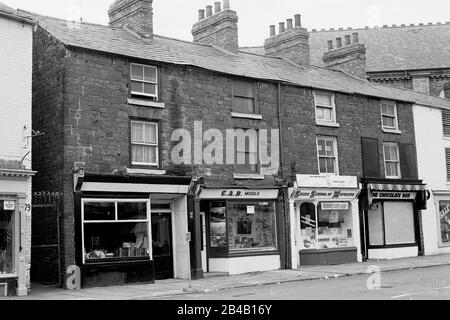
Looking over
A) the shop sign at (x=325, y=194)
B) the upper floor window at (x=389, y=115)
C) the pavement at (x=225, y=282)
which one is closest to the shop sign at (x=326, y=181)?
the shop sign at (x=325, y=194)

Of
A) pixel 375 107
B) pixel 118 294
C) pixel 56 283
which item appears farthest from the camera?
pixel 375 107

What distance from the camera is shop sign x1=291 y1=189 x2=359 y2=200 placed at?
23.9 meters

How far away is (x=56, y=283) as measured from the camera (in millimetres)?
18047

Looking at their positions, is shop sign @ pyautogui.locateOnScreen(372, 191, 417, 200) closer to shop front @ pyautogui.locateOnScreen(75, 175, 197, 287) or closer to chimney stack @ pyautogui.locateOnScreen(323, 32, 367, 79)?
chimney stack @ pyautogui.locateOnScreen(323, 32, 367, 79)

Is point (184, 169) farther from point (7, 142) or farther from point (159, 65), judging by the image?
point (7, 142)

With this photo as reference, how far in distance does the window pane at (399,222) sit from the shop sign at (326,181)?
285cm

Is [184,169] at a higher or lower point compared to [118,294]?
higher

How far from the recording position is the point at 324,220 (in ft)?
83.2

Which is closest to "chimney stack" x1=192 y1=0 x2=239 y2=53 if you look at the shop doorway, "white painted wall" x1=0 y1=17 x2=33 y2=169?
the shop doorway

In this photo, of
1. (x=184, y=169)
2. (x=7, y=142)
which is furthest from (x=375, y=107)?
(x=7, y=142)

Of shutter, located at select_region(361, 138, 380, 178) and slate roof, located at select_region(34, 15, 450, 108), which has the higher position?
slate roof, located at select_region(34, 15, 450, 108)

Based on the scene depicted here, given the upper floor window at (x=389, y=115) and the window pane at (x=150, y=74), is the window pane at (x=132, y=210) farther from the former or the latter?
the upper floor window at (x=389, y=115)

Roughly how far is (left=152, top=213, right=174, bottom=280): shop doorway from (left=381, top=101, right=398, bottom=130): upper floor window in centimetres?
1267
